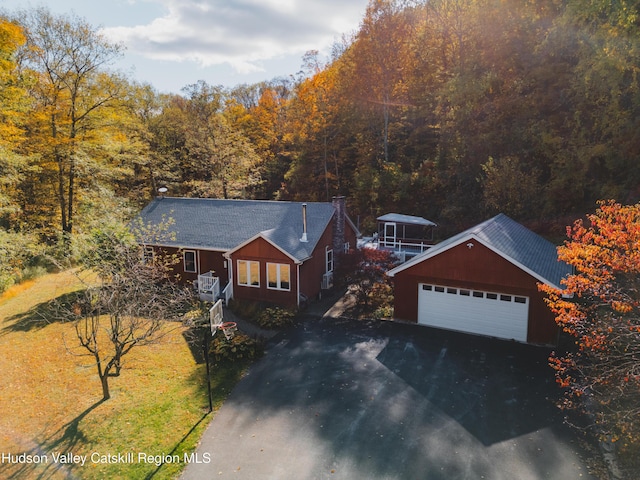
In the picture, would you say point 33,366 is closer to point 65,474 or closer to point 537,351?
point 65,474

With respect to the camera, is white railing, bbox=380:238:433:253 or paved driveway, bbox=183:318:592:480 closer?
paved driveway, bbox=183:318:592:480

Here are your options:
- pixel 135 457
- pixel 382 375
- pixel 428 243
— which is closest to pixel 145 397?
pixel 135 457

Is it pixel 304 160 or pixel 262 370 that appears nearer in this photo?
pixel 262 370

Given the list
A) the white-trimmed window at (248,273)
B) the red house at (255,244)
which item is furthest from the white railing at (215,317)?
the red house at (255,244)

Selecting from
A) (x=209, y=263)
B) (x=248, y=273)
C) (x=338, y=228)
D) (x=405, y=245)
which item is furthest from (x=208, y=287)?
(x=405, y=245)

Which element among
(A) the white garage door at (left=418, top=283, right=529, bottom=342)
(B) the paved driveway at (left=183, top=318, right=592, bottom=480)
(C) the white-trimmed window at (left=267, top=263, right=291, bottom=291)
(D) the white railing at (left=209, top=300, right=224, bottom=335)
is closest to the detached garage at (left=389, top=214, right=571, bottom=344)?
(A) the white garage door at (left=418, top=283, right=529, bottom=342)

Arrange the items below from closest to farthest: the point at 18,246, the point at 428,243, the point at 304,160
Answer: the point at 18,246 < the point at 428,243 < the point at 304,160

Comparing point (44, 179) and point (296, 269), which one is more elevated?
point (44, 179)

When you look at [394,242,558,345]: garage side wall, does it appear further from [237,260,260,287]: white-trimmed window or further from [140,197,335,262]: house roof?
[237,260,260,287]: white-trimmed window
